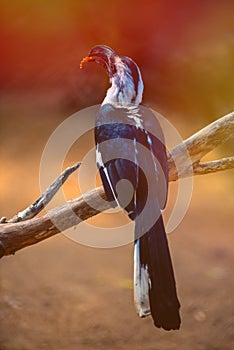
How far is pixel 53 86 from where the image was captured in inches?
97.0

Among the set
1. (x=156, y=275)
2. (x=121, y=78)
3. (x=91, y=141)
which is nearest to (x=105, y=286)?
(x=156, y=275)

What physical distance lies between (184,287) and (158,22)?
1070mm

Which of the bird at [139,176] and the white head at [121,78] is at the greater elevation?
the white head at [121,78]

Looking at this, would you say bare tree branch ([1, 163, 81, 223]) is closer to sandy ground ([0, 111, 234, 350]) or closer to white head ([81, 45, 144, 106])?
sandy ground ([0, 111, 234, 350])

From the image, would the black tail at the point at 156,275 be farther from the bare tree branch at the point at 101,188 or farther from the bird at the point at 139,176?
the bare tree branch at the point at 101,188

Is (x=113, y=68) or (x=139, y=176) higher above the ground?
(x=113, y=68)

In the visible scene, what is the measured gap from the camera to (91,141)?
2.35 m

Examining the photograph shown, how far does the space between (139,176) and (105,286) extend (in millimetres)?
528

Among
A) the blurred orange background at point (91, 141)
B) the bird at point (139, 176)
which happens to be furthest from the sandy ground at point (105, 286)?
the bird at point (139, 176)

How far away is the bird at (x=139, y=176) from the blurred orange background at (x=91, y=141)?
0.07 metres

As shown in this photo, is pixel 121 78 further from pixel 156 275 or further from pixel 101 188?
pixel 156 275

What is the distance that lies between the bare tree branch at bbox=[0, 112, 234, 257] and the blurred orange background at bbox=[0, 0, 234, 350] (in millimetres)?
39

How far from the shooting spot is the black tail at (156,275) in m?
2.18

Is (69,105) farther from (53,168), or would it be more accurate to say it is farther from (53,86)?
(53,168)
